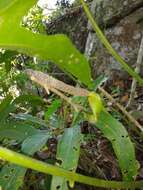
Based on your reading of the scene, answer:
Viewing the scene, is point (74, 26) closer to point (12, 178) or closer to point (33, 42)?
point (12, 178)

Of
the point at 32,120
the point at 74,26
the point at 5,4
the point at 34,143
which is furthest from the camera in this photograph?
the point at 74,26

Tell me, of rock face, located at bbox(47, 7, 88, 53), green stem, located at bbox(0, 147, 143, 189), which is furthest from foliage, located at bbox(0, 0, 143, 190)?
rock face, located at bbox(47, 7, 88, 53)

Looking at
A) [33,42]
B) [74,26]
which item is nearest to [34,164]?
[33,42]

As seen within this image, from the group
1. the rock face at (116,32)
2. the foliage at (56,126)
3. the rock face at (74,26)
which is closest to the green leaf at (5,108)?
the foliage at (56,126)

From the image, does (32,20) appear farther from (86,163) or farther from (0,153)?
(0,153)

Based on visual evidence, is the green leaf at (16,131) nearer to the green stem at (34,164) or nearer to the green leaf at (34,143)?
the green leaf at (34,143)

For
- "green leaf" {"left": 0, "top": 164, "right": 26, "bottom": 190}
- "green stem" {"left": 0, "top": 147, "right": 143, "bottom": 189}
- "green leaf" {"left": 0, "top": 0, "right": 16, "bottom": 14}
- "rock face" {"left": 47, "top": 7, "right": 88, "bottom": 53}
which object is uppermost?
"rock face" {"left": 47, "top": 7, "right": 88, "bottom": 53}

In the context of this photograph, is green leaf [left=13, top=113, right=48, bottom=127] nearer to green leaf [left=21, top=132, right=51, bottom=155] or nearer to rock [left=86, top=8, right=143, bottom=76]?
green leaf [left=21, top=132, right=51, bottom=155]

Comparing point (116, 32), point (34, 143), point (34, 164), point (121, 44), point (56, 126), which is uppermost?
point (116, 32)
